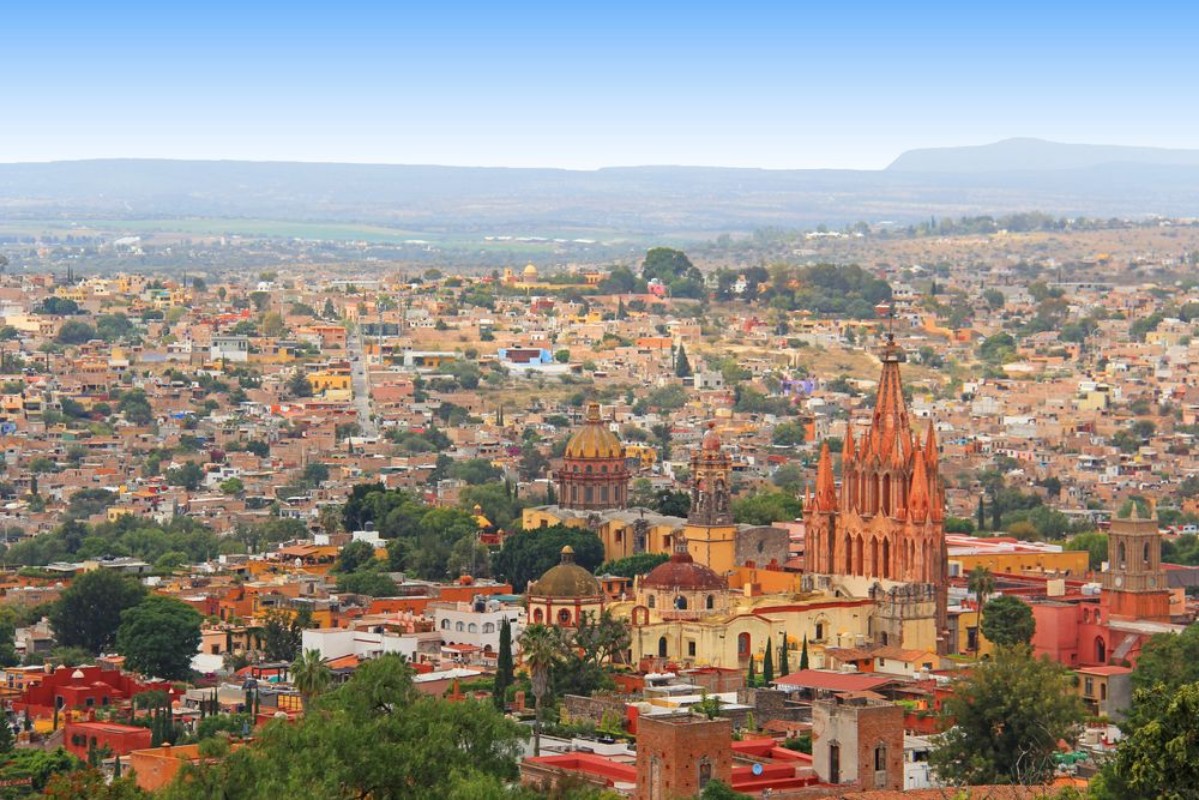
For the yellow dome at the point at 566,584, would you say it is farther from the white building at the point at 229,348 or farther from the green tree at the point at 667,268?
the green tree at the point at 667,268

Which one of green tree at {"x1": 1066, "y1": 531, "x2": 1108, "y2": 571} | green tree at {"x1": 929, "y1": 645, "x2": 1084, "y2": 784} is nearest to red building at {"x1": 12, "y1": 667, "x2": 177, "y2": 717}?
green tree at {"x1": 929, "y1": 645, "x2": 1084, "y2": 784}

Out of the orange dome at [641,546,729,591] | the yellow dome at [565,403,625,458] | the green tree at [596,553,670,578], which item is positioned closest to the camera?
the orange dome at [641,546,729,591]

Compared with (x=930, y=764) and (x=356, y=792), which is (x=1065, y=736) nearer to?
(x=930, y=764)

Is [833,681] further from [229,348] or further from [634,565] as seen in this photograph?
[229,348]

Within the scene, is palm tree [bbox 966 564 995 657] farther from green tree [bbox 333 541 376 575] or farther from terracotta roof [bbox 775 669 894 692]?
green tree [bbox 333 541 376 575]

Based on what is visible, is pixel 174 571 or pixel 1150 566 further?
pixel 174 571

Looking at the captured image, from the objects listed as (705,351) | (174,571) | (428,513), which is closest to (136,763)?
(174,571)

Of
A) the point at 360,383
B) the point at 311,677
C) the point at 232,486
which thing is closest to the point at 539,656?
the point at 311,677
